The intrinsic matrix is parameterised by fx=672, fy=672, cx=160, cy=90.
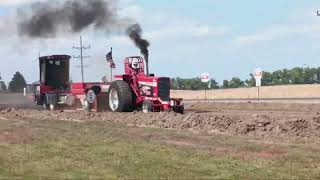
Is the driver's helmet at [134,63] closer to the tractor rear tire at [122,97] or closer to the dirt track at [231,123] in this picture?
the tractor rear tire at [122,97]

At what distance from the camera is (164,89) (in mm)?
29641

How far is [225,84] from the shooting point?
140 meters

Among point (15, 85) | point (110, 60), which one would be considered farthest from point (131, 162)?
point (15, 85)

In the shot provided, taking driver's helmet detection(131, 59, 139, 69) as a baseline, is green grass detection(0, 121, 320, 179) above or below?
below

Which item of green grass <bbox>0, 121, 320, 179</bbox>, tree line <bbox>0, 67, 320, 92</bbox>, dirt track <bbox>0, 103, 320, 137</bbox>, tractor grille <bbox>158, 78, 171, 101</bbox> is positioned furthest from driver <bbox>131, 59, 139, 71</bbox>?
tree line <bbox>0, 67, 320, 92</bbox>

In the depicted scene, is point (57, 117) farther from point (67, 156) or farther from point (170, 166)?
point (170, 166)

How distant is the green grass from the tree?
6250cm

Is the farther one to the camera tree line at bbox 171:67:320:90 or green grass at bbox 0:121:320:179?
tree line at bbox 171:67:320:90

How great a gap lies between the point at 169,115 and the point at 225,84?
11570 centimetres

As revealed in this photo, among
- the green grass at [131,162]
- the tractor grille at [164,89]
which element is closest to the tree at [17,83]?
the tractor grille at [164,89]

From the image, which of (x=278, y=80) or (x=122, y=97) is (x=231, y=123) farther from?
(x=278, y=80)

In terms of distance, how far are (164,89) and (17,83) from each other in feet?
182

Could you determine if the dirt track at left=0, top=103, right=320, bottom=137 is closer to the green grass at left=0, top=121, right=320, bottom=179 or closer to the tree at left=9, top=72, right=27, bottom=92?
the green grass at left=0, top=121, right=320, bottom=179

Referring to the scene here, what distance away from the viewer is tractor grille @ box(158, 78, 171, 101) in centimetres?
2939
